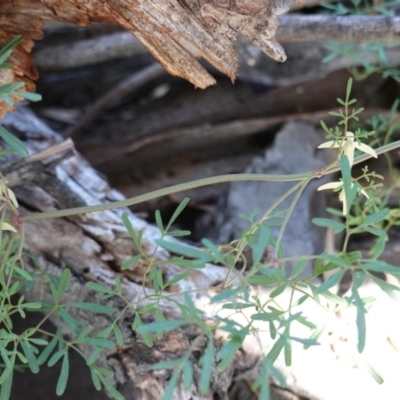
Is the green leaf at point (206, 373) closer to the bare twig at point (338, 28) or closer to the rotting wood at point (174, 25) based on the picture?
the rotting wood at point (174, 25)

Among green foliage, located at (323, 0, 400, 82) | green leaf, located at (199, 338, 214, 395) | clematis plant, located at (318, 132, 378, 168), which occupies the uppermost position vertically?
green foliage, located at (323, 0, 400, 82)

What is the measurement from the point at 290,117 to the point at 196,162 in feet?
0.94

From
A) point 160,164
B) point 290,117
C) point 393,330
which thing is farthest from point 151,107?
point 393,330

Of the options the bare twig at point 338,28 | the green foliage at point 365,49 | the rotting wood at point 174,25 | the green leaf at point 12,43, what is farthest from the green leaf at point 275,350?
the bare twig at point 338,28

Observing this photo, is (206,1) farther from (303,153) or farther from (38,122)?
(303,153)

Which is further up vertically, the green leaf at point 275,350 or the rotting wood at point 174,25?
the rotting wood at point 174,25

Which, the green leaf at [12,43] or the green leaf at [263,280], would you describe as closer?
the green leaf at [263,280]

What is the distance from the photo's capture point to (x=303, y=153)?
1.72m

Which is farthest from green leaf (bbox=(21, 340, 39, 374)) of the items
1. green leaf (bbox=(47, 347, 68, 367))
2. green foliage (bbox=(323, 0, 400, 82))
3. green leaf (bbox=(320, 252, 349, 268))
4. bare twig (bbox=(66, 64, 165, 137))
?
bare twig (bbox=(66, 64, 165, 137))

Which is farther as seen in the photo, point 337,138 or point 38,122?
point 38,122

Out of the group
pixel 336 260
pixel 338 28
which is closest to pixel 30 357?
pixel 336 260

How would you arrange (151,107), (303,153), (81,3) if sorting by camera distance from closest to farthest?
(81,3), (303,153), (151,107)

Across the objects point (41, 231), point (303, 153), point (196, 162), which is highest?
point (303, 153)

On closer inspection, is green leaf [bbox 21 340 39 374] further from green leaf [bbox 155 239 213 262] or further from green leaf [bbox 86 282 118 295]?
green leaf [bbox 155 239 213 262]
